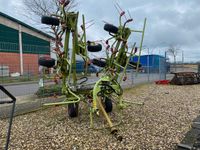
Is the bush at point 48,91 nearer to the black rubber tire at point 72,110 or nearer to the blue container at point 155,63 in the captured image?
the black rubber tire at point 72,110

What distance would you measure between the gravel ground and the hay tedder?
427 mm

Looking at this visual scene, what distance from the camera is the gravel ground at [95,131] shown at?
3.66 m

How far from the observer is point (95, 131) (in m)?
4.27

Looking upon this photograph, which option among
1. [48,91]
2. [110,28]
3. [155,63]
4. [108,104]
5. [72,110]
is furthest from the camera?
[155,63]

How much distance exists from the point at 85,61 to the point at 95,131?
1.65 metres

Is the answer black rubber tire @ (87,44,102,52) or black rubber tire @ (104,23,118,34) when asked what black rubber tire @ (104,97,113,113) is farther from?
black rubber tire @ (104,23,118,34)

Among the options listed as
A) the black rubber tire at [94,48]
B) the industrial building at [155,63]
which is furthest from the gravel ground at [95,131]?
the industrial building at [155,63]

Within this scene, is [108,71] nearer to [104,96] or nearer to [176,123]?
[104,96]

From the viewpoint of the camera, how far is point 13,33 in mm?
24219

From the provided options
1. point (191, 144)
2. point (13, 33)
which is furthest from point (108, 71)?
point (13, 33)

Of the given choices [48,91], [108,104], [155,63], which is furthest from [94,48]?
[155,63]

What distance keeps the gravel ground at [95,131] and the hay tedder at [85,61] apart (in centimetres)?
43

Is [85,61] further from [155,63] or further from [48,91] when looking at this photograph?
[155,63]

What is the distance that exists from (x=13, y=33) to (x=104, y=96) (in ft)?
70.2
